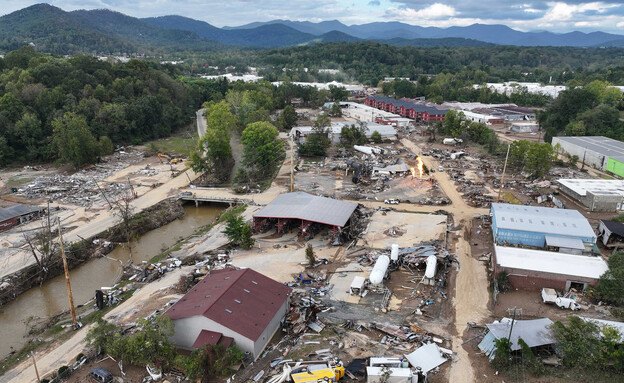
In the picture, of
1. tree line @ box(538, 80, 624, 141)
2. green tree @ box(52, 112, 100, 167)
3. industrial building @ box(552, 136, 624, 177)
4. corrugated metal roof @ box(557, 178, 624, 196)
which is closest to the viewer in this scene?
corrugated metal roof @ box(557, 178, 624, 196)

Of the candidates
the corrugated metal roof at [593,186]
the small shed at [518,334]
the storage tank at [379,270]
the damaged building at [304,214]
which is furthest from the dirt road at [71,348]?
the corrugated metal roof at [593,186]

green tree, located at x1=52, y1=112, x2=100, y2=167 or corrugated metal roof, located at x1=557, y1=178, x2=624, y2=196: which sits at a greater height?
green tree, located at x1=52, y1=112, x2=100, y2=167

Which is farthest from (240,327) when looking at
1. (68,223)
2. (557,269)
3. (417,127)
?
(417,127)

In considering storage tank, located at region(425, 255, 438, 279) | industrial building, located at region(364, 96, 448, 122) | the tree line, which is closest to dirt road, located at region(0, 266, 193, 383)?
storage tank, located at region(425, 255, 438, 279)

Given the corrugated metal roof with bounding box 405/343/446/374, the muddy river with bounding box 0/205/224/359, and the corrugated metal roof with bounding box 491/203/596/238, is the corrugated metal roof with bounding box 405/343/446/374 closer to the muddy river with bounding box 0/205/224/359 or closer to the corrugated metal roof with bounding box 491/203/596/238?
the corrugated metal roof with bounding box 491/203/596/238

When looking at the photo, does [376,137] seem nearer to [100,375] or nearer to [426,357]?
[426,357]

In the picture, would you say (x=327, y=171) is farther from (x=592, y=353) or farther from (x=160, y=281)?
(x=592, y=353)

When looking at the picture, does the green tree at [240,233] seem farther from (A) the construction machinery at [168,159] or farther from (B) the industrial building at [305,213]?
(A) the construction machinery at [168,159]
